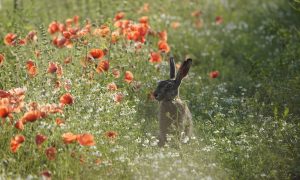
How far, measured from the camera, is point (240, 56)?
10.8m

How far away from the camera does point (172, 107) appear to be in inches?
279

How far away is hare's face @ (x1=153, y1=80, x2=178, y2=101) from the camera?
6.98 meters

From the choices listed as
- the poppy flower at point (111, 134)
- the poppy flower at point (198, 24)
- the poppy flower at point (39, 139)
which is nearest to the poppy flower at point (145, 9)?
the poppy flower at point (198, 24)

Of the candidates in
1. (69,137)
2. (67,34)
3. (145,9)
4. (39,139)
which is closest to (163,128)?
(67,34)

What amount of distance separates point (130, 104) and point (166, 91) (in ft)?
3.41

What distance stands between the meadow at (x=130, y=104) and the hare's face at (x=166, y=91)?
0.28 m

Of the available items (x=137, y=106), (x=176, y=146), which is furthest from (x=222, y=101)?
(x=176, y=146)

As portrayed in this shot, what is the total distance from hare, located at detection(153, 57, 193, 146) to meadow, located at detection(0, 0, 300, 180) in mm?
130

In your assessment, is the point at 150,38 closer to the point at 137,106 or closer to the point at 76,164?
the point at 137,106

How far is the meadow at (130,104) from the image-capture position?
6.09m

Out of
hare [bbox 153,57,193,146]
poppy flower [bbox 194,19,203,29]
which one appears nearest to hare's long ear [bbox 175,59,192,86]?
hare [bbox 153,57,193,146]

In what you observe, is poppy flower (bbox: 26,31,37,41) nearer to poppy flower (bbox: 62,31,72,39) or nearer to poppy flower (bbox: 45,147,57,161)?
poppy flower (bbox: 62,31,72,39)

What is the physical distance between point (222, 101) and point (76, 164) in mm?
2682

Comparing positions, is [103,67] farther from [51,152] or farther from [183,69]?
[51,152]
